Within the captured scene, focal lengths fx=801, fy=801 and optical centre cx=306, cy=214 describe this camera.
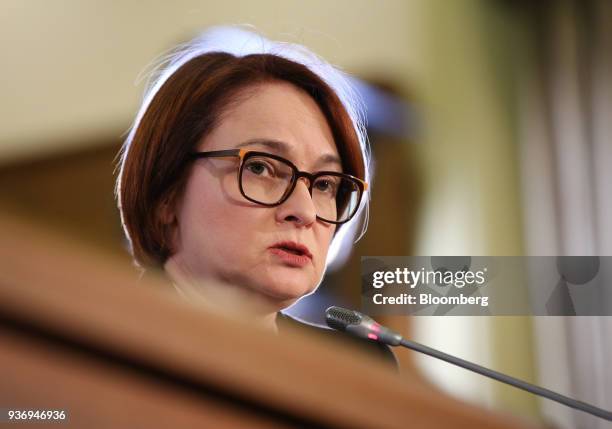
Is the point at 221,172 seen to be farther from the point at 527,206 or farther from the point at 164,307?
the point at 164,307

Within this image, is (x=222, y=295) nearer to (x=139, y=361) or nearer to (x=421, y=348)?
(x=421, y=348)

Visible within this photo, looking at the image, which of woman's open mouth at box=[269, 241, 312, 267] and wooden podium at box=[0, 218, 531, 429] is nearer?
wooden podium at box=[0, 218, 531, 429]

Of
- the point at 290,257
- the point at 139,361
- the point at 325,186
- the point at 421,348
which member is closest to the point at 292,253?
the point at 290,257

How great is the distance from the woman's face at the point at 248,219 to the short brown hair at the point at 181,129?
2 centimetres

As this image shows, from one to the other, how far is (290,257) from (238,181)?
5.8 inches

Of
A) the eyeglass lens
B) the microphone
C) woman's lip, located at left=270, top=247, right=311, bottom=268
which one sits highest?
the eyeglass lens

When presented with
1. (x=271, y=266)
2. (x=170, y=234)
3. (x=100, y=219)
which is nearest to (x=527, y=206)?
(x=271, y=266)

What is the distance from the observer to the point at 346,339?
1221mm

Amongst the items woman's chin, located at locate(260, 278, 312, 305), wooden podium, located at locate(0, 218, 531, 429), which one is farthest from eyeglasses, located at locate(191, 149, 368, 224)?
wooden podium, located at locate(0, 218, 531, 429)

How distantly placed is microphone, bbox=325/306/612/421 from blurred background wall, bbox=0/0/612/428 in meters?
0.02

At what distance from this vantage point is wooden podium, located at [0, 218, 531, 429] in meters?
0.32

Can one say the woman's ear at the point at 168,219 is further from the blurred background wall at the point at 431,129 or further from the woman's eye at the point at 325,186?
the woman's eye at the point at 325,186

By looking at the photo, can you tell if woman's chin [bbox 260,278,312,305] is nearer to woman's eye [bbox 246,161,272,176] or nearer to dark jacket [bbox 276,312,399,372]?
dark jacket [bbox 276,312,399,372]

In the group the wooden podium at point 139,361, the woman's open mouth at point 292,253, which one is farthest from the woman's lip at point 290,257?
the wooden podium at point 139,361
